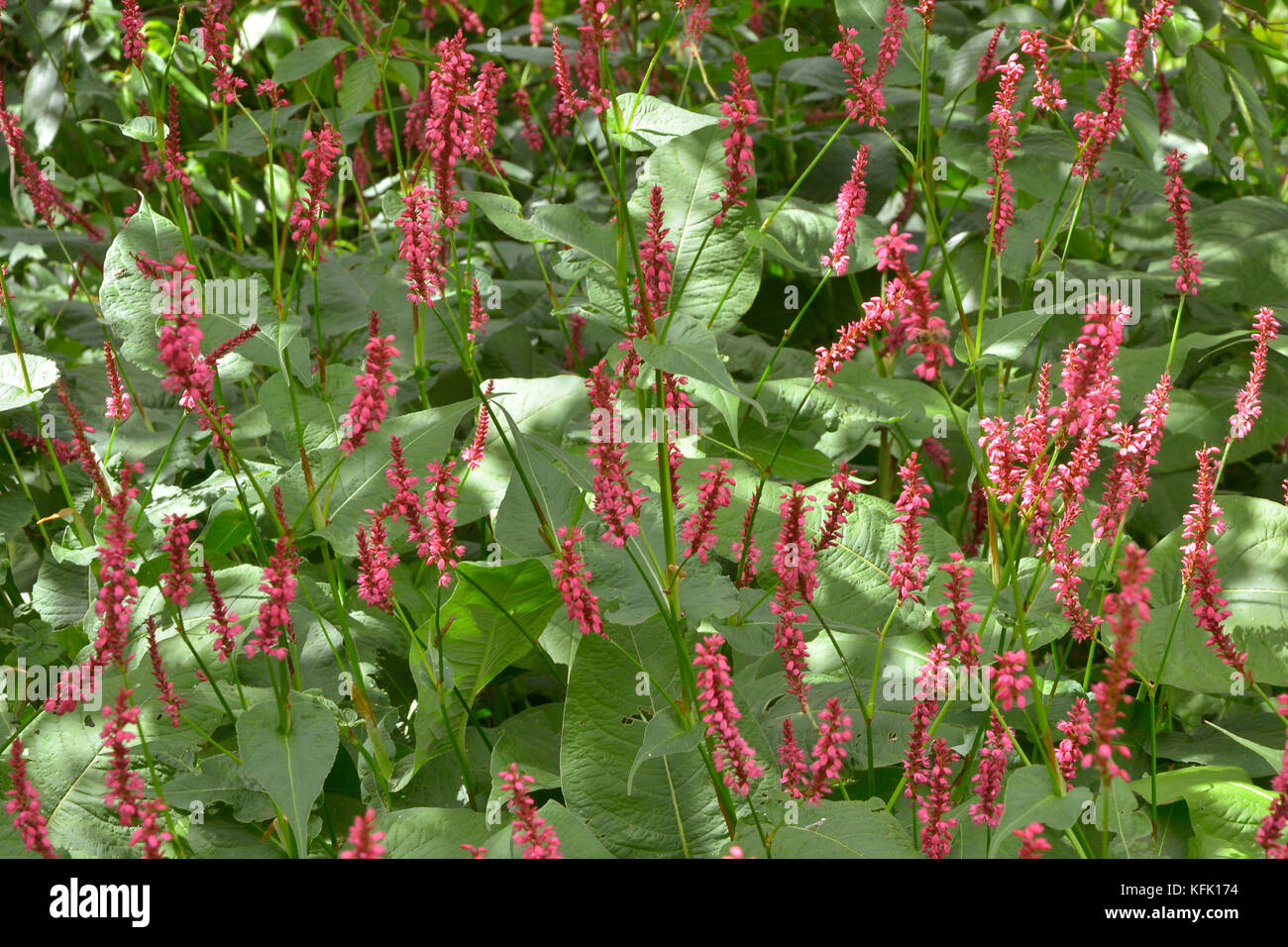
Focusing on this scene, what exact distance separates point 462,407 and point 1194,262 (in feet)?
4.20

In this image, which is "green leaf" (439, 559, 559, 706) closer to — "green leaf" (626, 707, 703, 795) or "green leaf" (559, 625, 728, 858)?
"green leaf" (559, 625, 728, 858)

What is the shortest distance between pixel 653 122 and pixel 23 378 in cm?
124

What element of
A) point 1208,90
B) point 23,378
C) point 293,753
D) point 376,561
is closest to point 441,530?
point 376,561

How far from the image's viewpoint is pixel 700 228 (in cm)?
195

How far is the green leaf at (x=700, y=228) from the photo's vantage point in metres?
1.92

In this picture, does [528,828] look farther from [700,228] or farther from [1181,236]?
[1181,236]

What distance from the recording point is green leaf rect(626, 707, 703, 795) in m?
1.40

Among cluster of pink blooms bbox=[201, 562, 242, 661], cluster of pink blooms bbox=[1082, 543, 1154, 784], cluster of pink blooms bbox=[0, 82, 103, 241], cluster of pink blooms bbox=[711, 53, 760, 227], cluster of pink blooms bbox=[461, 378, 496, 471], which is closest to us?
cluster of pink blooms bbox=[1082, 543, 1154, 784]

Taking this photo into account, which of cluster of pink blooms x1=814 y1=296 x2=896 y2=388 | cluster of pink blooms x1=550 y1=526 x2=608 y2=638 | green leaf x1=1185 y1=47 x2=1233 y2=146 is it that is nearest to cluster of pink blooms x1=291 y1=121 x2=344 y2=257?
cluster of pink blooms x1=550 y1=526 x2=608 y2=638

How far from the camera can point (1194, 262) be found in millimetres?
1954

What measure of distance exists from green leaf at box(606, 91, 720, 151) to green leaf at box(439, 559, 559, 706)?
2.26ft

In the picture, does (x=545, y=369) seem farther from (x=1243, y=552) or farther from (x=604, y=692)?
(x=1243, y=552)

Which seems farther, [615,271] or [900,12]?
[900,12]
